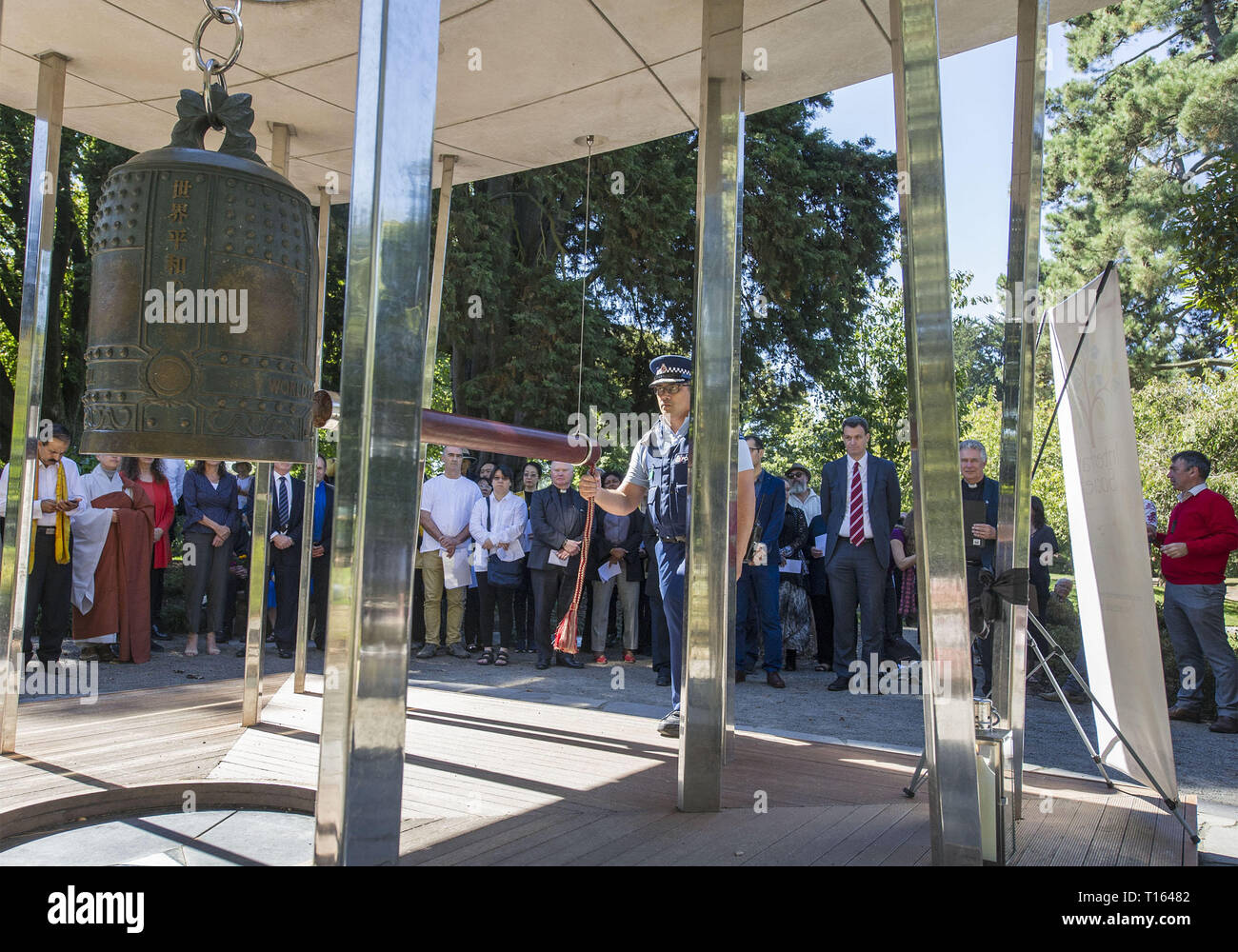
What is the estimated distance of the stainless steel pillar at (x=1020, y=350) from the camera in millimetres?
3609

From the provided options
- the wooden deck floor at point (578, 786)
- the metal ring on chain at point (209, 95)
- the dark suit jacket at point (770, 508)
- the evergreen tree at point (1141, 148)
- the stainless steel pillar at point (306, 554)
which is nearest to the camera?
the metal ring on chain at point (209, 95)

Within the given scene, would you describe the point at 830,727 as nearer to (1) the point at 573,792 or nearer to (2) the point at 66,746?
(1) the point at 573,792

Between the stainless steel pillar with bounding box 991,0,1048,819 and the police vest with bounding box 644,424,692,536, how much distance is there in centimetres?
167

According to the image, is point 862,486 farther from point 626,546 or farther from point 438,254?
point 438,254

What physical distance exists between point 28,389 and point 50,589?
12.4 feet

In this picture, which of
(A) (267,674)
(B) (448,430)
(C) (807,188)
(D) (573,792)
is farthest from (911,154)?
(C) (807,188)

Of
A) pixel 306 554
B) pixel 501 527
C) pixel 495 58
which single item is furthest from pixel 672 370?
pixel 501 527

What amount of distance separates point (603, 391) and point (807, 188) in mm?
5640

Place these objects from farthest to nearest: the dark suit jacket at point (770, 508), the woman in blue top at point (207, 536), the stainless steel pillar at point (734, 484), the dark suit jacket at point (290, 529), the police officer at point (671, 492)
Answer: the dark suit jacket at point (290, 529) → the woman in blue top at point (207, 536) → the dark suit jacket at point (770, 508) → the police officer at point (671, 492) → the stainless steel pillar at point (734, 484)

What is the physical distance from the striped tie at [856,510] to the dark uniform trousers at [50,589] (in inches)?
250

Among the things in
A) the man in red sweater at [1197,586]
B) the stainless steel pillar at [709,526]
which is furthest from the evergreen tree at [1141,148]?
the stainless steel pillar at [709,526]

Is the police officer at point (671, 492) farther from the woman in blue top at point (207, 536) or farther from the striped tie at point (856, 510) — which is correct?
the woman in blue top at point (207, 536)

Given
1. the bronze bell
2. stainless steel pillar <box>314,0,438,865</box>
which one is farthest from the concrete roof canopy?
stainless steel pillar <box>314,0,438,865</box>
